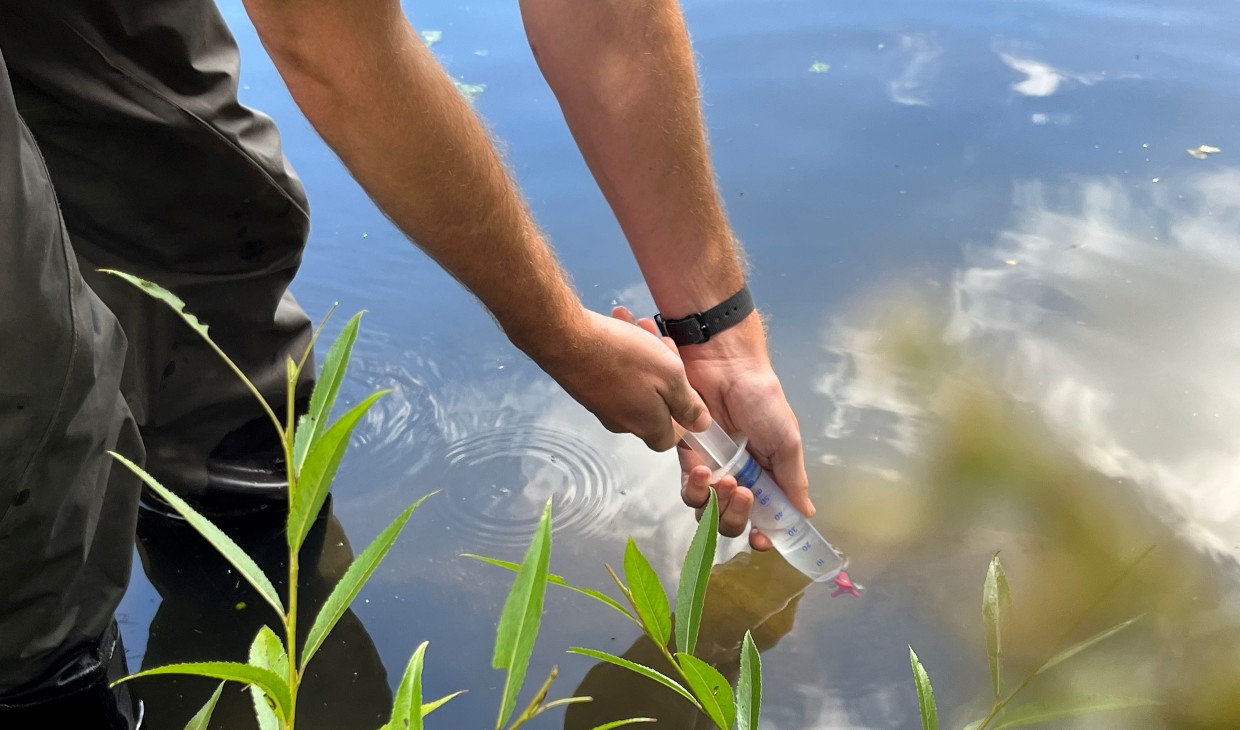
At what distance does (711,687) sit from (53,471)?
789 mm

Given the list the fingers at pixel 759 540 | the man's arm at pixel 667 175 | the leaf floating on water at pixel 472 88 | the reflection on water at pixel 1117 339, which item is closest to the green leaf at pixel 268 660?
the man's arm at pixel 667 175

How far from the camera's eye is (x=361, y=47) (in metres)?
0.88

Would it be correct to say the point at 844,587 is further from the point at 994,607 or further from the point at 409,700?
the point at 409,700

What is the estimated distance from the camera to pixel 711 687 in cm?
47

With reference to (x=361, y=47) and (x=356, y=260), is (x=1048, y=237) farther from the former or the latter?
(x=361, y=47)

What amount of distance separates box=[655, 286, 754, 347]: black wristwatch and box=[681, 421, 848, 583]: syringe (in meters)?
0.13

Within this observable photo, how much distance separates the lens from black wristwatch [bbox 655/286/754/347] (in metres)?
1.40

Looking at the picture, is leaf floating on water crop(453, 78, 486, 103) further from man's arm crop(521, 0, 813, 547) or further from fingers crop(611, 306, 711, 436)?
fingers crop(611, 306, 711, 436)

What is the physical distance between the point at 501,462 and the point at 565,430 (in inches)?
4.5

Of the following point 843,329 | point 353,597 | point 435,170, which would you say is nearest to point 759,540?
point 843,329

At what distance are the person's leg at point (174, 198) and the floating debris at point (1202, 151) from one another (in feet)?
5.45

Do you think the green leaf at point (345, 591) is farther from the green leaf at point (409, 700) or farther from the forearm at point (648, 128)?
the forearm at point (648, 128)

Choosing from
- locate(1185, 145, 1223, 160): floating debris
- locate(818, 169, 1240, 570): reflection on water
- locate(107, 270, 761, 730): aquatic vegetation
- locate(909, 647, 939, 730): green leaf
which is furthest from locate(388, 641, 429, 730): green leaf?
locate(1185, 145, 1223, 160): floating debris

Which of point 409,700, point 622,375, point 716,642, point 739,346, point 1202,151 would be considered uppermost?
point 409,700
